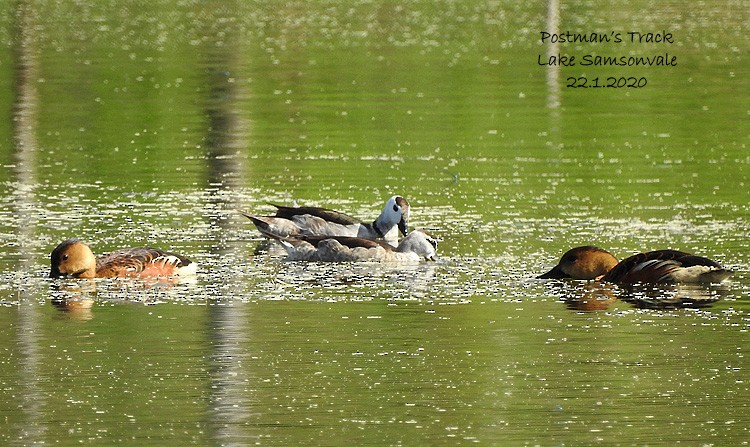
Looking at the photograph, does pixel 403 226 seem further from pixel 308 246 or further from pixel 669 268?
pixel 669 268

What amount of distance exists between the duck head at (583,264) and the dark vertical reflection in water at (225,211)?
112 inches

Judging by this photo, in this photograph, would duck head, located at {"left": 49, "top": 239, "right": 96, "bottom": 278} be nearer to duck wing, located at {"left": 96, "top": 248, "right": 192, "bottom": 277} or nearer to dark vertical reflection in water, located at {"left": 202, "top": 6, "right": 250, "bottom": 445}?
duck wing, located at {"left": 96, "top": 248, "right": 192, "bottom": 277}

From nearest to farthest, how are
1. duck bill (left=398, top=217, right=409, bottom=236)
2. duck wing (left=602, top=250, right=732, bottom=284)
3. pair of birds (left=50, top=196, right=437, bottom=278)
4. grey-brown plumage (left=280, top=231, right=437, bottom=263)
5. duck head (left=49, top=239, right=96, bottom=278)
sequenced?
1. duck wing (left=602, top=250, right=732, bottom=284)
2. duck head (left=49, top=239, right=96, bottom=278)
3. pair of birds (left=50, top=196, right=437, bottom=278)
4. grey-brown plumage (left=280, top=231, right=437, bottom=263)
5. duck bill (left=398, top=217, right=409, bottom=236)

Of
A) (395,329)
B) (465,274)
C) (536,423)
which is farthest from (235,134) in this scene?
(536,423)

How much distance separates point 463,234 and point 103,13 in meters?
34.6

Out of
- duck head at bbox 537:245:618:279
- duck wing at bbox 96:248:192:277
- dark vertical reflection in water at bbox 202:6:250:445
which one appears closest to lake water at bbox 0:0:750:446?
dark vertical reflection in water at bbox 202:6:250:445

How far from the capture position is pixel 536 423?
10.3 m

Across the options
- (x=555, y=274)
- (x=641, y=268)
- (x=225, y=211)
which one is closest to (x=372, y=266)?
(x=555, y=274)

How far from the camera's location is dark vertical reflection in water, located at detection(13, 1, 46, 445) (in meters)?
10.7

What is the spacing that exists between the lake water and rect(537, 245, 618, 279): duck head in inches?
12.9

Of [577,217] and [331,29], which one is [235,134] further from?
[331,29]

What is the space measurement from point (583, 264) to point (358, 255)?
7.63 feet

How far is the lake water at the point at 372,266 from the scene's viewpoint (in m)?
10.7

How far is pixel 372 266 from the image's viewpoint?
16.3 m
